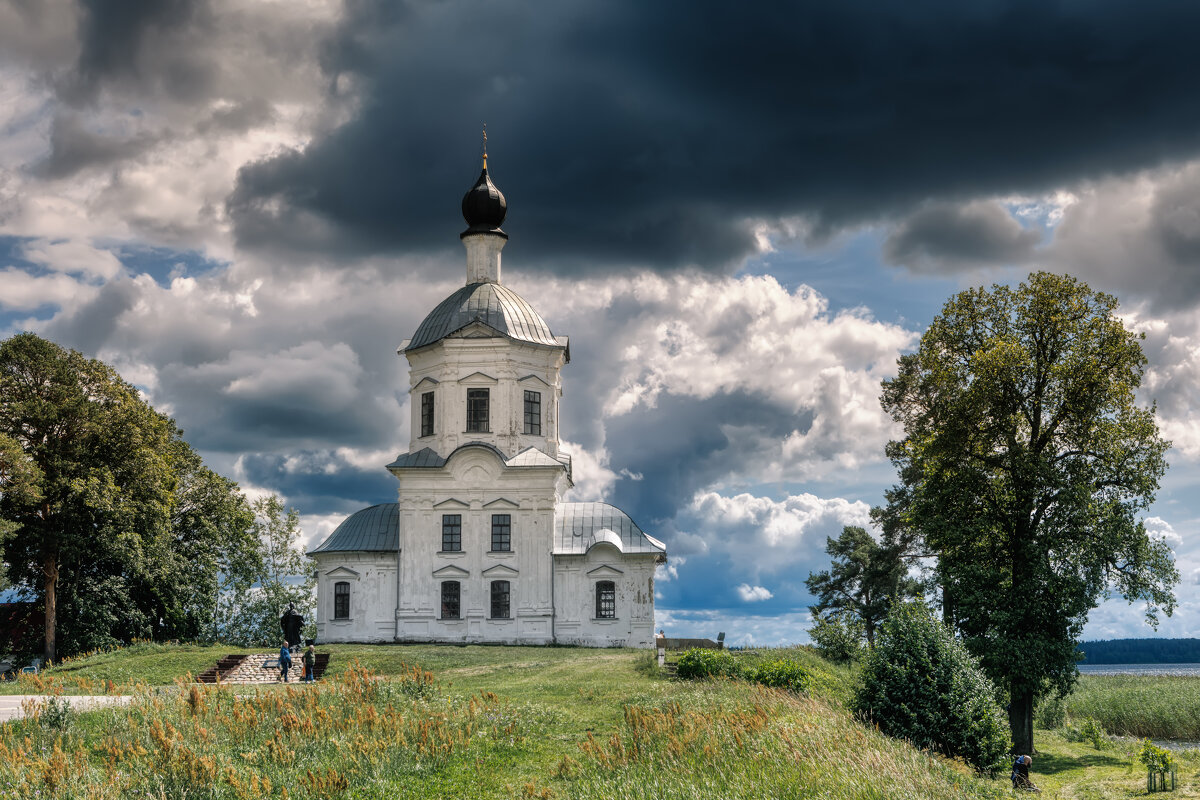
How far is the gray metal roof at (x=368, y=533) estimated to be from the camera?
38.4 meters

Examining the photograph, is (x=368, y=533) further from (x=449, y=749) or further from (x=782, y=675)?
(x=449, y=749)

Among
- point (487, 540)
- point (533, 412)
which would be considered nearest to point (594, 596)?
point (487, 540)

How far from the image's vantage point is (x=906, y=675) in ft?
59.2

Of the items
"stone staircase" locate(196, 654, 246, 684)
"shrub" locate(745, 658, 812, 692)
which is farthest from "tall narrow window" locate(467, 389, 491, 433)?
"shrub" locate(745, 658, 812, 692)

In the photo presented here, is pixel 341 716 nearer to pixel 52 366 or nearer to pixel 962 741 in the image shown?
pixel 962 741

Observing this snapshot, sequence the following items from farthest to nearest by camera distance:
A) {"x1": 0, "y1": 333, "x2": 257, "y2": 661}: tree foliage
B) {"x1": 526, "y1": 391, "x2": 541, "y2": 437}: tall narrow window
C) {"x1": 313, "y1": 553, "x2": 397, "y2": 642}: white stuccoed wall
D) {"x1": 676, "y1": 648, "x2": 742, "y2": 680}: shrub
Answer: {"x1": 526, "y1": 391, "x2": 541, "y2": 437}: tall narrow window → {"x1": 313, "y1": 553, "x2": 397, "y2": 642}: white stuccoed wall → {"x1": 0, "y1": 333, "x2": 257, "y2": 661}: tree foliage → {"x1": 676, "y1": 648, "x2": 742, "y2": 680}: shrub

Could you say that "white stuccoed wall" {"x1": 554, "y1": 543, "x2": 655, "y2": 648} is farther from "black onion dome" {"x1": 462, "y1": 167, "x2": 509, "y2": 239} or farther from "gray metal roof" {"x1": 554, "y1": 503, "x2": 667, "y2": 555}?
"black onion dome" {"x1": 462, "y1": 167, "x2": 509, "y2": 239}

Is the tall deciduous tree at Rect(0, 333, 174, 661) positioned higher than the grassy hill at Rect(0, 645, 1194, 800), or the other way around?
the tall deciduous tree at Rect(0, 333, 174, 661)

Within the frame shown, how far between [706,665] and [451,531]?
54.9 ft

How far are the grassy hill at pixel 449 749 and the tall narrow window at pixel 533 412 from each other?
832 inches

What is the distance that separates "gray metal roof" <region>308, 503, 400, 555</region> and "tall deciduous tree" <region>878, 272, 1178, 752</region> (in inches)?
810

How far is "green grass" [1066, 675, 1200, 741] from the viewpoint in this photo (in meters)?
30.2

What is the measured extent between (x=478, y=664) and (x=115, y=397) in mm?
18504

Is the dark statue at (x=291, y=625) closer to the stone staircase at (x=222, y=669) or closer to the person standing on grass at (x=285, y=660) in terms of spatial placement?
the person standing on grass at (x=285, y=660)
